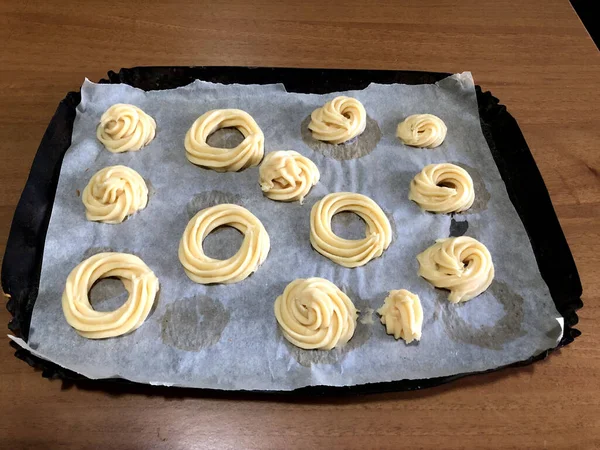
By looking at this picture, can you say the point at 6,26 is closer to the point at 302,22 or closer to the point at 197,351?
the point at 302,22

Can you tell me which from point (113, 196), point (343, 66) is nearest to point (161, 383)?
point (113, 196)

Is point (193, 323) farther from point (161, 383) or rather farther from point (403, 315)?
point (403, 315)

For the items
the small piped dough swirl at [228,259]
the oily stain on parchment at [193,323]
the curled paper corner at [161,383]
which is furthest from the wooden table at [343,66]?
the small piped dough swirl at [228,259]

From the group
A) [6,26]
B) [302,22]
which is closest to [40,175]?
[6,26]

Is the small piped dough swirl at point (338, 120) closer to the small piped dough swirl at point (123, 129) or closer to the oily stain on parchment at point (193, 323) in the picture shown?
the small piped dough swirl at point (123, 129)

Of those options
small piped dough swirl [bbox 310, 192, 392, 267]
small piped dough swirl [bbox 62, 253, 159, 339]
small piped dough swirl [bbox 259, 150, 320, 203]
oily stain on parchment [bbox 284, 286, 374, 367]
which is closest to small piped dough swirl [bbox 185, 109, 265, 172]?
small piped dough swirl [bbox 259, 150, 320, 203]

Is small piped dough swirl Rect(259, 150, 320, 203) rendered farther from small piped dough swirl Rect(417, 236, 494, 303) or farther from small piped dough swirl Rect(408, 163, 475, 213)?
small piped dough swirl Rect(417, 236, 494, 303)
